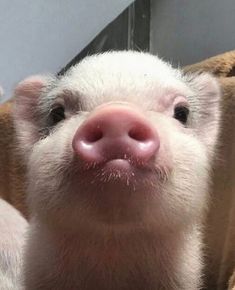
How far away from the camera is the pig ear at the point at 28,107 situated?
47.5 inches

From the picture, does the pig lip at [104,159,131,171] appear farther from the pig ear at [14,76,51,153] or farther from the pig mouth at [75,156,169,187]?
the pig ear at [14,76,51,153]

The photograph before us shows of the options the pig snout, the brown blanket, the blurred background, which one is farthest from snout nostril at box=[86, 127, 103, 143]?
the blurred background

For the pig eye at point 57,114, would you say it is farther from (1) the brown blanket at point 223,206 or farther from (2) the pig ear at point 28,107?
(1) the brown blanket at point 223,206

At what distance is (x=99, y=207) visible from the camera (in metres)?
0.86

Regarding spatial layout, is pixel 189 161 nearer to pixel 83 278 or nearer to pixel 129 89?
pixel 129 89

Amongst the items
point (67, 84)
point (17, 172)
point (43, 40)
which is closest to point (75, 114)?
point (67, 84)

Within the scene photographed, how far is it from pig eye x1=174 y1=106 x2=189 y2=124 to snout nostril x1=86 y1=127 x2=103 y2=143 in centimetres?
25

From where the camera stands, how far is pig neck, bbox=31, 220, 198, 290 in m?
1.00

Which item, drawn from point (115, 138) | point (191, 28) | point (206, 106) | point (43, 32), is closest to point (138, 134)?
point (115, 138)


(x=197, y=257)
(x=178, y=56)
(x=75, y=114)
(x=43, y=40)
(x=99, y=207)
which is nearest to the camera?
(x=99, y=207)

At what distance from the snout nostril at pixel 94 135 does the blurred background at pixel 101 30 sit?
3.52 ft

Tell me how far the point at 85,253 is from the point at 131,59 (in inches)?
11.2

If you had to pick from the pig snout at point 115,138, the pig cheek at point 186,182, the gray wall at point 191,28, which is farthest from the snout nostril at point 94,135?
the gray wall at point 191,28

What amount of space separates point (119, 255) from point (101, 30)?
3.88ft
